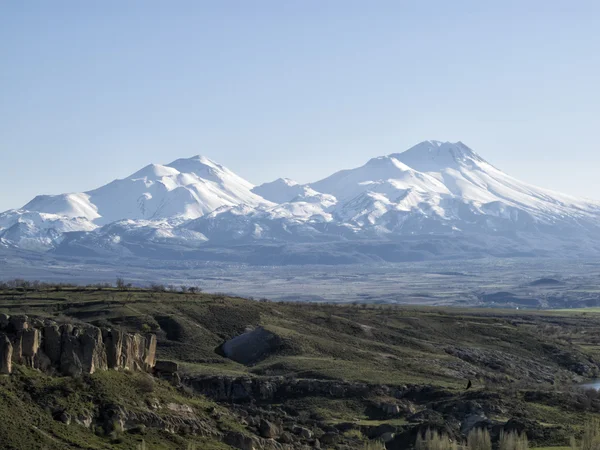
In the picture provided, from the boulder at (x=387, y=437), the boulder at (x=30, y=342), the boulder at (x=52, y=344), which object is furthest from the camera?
the boulder at (x=387, y=437)

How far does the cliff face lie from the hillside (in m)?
0.86

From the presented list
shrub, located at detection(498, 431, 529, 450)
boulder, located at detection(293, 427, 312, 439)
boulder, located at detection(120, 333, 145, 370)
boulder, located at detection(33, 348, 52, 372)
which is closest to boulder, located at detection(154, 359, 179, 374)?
boulder, located at detection(120, 333, 145, 370)

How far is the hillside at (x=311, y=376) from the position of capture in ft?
219

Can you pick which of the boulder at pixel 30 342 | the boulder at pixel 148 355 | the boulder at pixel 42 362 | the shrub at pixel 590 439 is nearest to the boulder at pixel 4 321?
the boulder at pixel 30 342

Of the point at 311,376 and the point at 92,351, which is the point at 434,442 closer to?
the point at 92,351

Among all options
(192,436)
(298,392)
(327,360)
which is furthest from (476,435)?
(327,360)

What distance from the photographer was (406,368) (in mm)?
121688

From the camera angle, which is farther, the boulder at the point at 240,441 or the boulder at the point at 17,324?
the boulder at the point at 240,441

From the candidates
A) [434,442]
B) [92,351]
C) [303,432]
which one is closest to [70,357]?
[92,351]

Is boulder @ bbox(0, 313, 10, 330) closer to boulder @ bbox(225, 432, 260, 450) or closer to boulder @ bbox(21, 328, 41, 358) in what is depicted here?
boulder @ bbox(21, 328, 41, 358)

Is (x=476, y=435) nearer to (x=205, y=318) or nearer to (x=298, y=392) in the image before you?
(x=298, y=392)

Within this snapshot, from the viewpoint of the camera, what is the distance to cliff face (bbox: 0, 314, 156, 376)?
209ft

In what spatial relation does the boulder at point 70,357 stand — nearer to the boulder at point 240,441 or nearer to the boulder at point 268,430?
the boulder at point 240,441

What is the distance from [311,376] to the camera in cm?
10912
